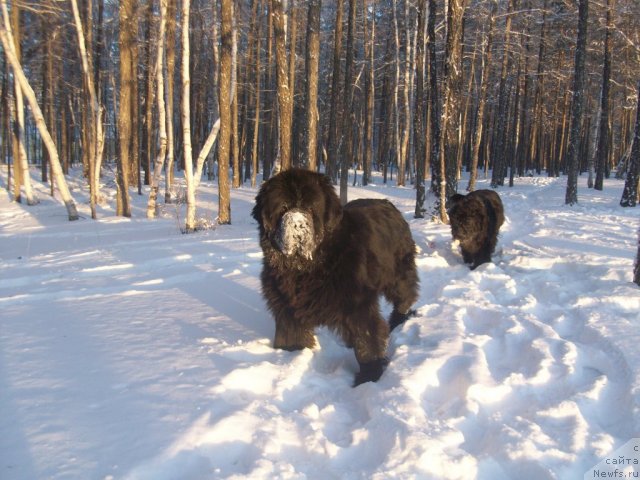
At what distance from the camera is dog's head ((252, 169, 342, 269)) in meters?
3.31

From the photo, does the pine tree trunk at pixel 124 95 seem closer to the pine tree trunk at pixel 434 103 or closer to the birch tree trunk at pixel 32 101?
the birch tree trunk at pixel 32 101

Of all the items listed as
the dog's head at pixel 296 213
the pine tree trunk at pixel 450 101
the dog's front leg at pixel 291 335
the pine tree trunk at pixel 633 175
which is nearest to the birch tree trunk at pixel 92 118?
the pine tree trunk at pixel 450 101

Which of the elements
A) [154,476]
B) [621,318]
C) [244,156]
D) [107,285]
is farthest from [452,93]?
[244,156]

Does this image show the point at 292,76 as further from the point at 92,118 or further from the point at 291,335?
the point at 291,335

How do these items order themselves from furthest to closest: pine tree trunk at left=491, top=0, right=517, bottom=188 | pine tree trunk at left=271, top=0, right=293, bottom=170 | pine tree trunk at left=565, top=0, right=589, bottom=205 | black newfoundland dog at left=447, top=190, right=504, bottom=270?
pine tree trunk at left=491, top=0, right=517, bottom=188, pine tree trunk at left=565, top=0, right=589, bottom=205, pine tree trunk at left=271, top=0, right=293, bottom=170, black newfoundland dog at left=447, top=190, right=504, bottom=270

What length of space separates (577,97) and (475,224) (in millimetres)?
12439

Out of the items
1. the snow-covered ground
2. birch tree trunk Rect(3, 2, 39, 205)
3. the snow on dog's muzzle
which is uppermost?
birch tree trunk Rect(3, 2, 39, 205)

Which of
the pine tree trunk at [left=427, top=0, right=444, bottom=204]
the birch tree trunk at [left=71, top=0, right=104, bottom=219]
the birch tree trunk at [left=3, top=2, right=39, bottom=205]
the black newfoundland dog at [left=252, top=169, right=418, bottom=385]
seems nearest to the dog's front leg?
the black newfoundland dog at [left=252, top=169, right=418, bottom=385]

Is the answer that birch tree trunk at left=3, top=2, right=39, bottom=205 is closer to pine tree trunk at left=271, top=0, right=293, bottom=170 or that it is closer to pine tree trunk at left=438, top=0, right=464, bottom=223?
pine tree trunk at left=271, top=0, right=293, bottom=170

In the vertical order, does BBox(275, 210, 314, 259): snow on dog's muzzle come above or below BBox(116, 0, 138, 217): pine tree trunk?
below

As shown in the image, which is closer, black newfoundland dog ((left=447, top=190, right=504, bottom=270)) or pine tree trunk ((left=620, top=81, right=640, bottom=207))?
black newfoundland dog ((left=447, top=190, right=504, bottom=270))

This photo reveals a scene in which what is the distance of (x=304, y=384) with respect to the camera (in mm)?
3350

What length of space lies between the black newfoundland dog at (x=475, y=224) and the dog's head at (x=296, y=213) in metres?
4.79

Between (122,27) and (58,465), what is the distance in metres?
16.0
